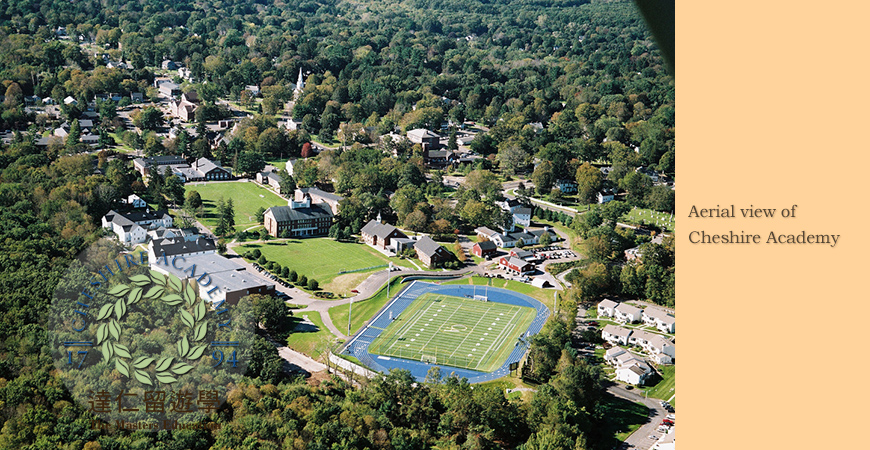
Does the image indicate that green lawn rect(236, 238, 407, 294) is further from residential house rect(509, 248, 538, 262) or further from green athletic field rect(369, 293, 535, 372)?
residential house rect(509, 248, 538, 262)

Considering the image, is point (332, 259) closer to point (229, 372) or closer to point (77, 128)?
point (229, 372)

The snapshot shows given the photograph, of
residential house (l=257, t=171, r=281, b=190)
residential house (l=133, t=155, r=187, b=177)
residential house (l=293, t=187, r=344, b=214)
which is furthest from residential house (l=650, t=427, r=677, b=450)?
residential house (l=133, t=155, r=187, b=177)

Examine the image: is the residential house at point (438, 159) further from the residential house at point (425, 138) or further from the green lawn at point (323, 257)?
the green lawn at point (323, 257)

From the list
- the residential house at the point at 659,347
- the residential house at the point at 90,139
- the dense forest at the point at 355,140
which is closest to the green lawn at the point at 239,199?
the dense forest at the point at 355,140

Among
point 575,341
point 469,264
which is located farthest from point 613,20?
point 575,341

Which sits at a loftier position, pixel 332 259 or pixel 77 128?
pixel 77 128

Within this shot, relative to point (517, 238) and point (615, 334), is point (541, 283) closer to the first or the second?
point (517, 238)
